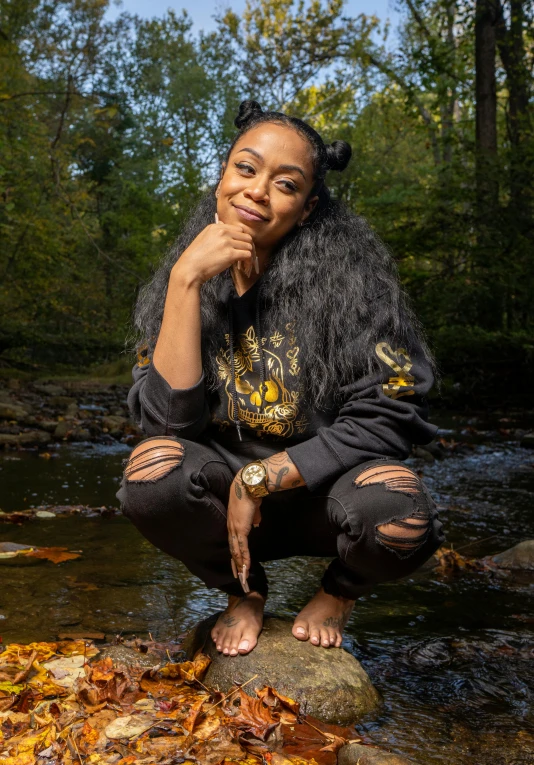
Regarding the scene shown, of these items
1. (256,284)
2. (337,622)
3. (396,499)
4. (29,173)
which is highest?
(29,173)

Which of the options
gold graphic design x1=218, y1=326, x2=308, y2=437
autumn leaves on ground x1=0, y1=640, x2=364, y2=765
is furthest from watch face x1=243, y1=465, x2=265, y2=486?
autumn leaves on ground x1=0, y1=640, x2=364, y2=765

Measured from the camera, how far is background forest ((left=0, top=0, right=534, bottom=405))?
1098 cm

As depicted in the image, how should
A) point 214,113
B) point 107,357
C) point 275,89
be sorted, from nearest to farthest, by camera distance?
point 107,357
point 275,89
point 214,113

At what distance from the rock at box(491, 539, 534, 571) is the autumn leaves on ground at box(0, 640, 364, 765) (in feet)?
6.33

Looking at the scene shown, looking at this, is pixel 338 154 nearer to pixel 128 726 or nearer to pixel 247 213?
pixel 247 213

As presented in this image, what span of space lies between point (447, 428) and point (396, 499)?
26.7ft

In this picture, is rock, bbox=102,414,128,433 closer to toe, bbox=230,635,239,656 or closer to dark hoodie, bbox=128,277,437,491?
dark hoodie, bbox=128,277,437,491

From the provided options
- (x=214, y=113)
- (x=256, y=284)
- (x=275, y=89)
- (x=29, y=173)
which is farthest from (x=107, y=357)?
Result: (x=256, y=284)

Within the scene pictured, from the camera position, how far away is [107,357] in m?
21.1

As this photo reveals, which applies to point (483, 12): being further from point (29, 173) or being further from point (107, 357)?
point (107, 357)

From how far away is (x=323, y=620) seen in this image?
247cm

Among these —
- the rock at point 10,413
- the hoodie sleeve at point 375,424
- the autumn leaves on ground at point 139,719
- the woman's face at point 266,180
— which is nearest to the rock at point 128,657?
the autumn leaves on ground at point 139,719

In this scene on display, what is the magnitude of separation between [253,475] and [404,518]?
45 cm

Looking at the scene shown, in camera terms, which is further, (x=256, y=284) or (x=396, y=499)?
(x=256, y=284)
